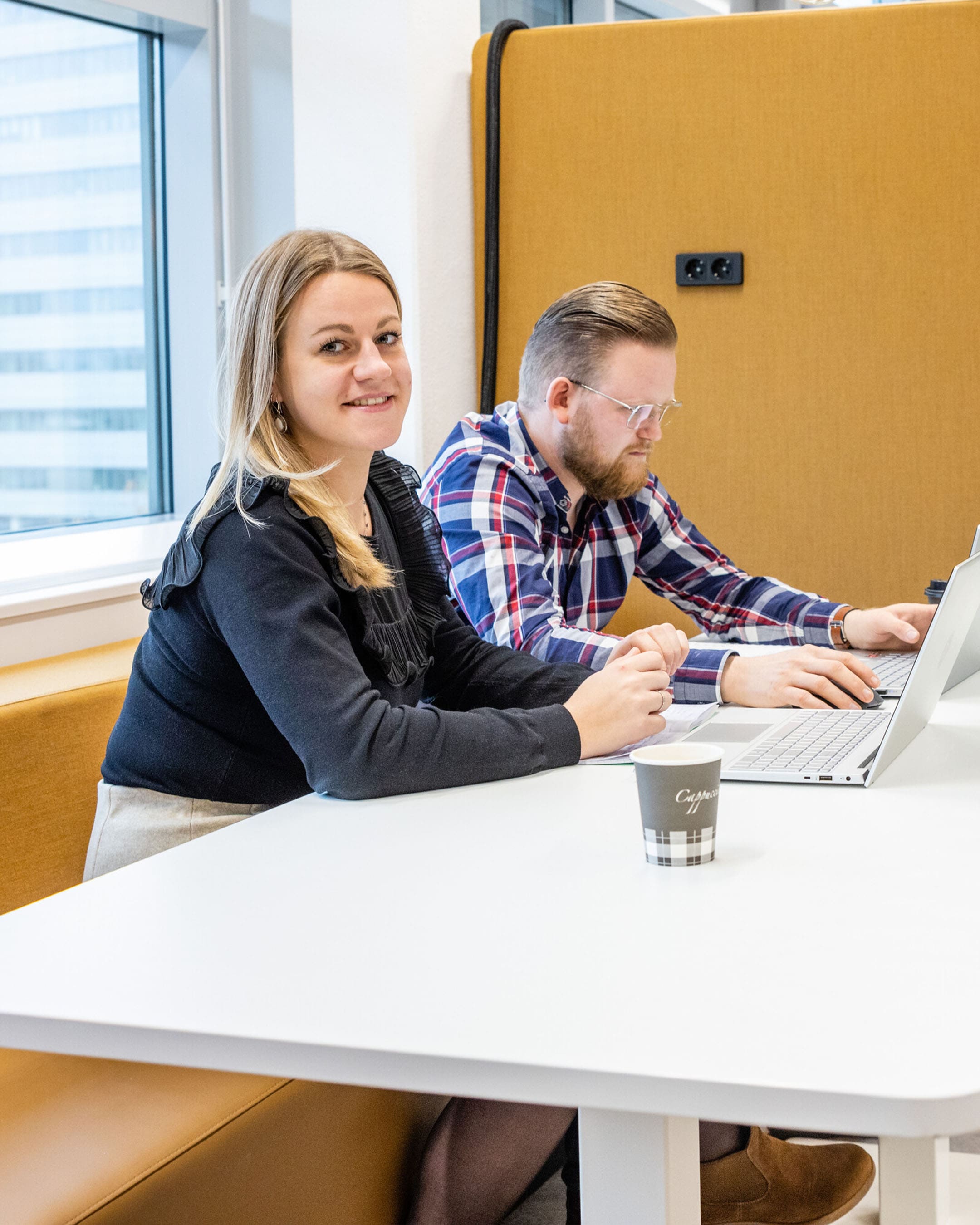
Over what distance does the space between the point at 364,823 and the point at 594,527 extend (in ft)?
3.62

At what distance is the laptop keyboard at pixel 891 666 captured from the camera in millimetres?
1605

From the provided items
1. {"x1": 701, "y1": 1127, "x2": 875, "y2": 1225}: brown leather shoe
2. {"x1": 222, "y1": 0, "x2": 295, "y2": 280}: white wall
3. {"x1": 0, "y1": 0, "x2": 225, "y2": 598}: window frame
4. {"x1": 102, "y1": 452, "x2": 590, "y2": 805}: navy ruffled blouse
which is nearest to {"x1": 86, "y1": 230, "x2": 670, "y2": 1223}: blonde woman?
{"x1": 102, "y1": 452, "x2": 590, "y2": 805}: navy ruffled blouse

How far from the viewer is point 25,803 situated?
1.45m

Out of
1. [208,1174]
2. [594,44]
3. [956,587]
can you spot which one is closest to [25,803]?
[208,1174]

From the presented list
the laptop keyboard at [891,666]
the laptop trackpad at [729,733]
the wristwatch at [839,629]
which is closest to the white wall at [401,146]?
the wristwatch at [839,629]

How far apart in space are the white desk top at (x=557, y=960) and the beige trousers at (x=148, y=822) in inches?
9.9

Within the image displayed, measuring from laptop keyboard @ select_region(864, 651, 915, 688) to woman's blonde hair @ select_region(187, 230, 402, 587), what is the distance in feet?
2.03

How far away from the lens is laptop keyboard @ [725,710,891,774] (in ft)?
3.95

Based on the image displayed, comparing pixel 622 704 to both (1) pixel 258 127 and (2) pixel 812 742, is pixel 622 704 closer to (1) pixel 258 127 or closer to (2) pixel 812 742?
(2) pixel 812 742

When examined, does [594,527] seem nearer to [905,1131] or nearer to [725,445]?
[725,445]

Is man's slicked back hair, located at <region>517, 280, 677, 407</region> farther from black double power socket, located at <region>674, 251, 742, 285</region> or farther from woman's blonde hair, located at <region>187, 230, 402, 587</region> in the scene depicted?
black double power socket, located at <region>674, 251, 742, 285</region>

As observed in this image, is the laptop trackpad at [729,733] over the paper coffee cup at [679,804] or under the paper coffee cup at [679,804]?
under

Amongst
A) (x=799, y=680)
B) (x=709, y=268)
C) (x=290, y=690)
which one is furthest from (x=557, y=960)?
(x=709, y=268)

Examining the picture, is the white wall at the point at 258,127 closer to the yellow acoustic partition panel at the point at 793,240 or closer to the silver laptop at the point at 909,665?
the yellow acoustic partition panel at the point at 793,240
